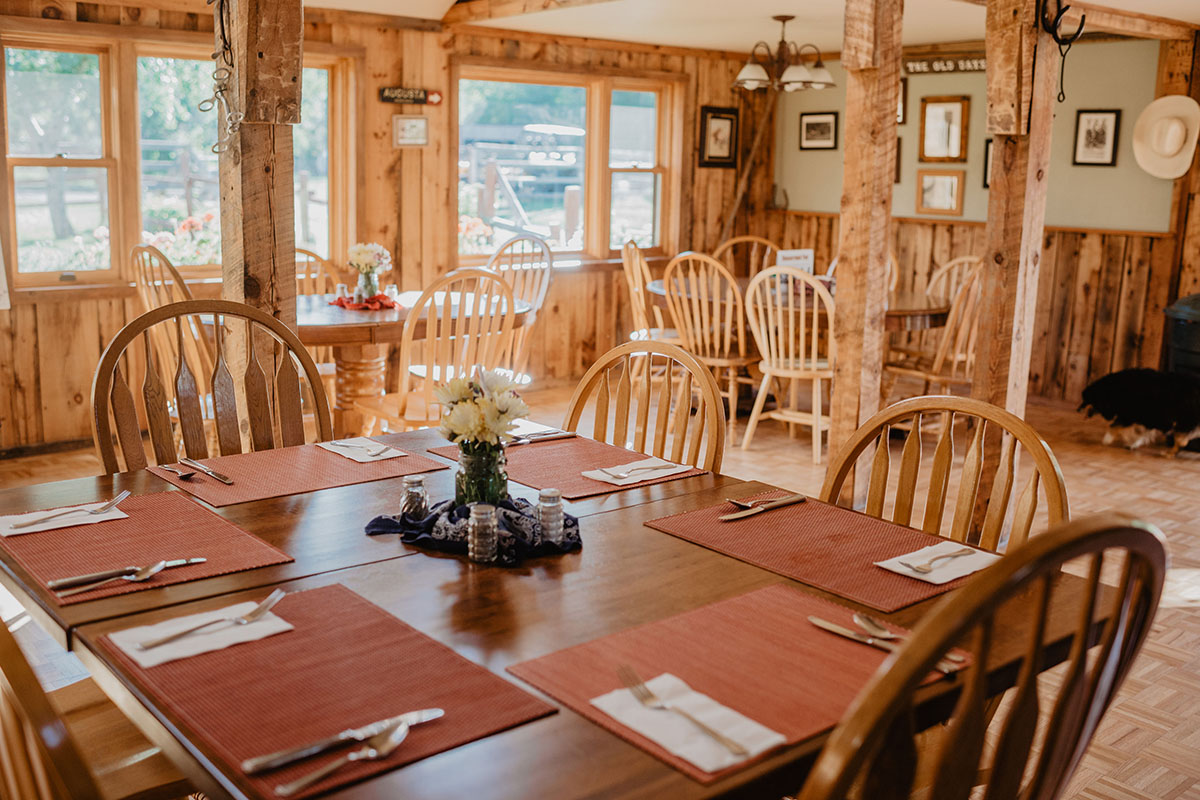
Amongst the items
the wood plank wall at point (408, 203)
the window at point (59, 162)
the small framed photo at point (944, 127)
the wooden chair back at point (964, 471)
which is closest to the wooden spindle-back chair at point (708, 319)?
the wood plank wall at point (408, 203)

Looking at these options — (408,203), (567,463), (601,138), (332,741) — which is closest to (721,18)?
(601,138)

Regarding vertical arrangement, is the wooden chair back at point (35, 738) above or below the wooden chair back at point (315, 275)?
below

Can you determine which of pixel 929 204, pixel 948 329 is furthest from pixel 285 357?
pixel 929 204

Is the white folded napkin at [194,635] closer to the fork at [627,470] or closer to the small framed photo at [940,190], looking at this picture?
the fork at [627,470]

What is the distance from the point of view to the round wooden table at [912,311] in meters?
5.07

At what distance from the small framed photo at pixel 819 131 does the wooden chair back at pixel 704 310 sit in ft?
7.43

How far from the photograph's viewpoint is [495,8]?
18.0 feet

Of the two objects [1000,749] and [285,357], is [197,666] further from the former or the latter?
[285,357]

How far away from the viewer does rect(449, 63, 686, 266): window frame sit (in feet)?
20.6

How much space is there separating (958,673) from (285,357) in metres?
1.63

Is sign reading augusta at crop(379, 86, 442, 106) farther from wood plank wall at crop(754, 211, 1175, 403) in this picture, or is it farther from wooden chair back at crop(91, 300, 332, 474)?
wooden chair back at crop(91, 300, 332, 474)

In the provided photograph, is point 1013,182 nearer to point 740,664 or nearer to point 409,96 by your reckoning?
point 740,664

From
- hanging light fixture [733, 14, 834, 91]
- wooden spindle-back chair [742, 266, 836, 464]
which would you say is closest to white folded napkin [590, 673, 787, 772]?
wooden spindle-back chair [742, 266, 836, 464]

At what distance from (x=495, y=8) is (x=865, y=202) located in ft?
9.02
